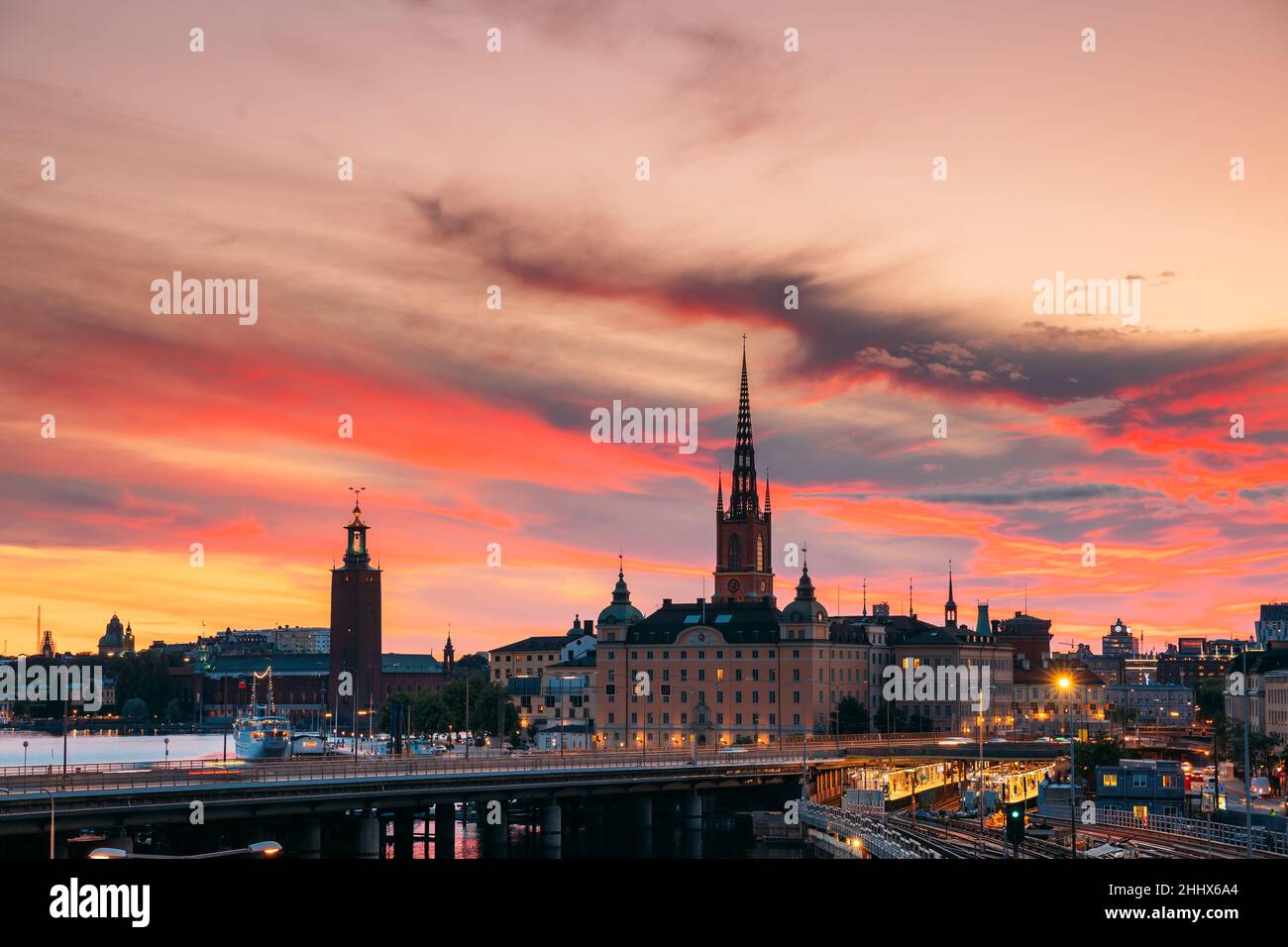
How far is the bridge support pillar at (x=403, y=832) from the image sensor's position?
100062 mm

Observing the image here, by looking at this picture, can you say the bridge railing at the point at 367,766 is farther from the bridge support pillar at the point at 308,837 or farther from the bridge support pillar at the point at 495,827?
the bridge support pillar at the point at 495,827

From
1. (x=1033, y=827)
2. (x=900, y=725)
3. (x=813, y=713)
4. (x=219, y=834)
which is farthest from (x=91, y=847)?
(x=900, y=725)

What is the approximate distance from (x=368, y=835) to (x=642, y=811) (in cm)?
3378

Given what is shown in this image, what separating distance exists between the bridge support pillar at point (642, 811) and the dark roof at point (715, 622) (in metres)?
61.8

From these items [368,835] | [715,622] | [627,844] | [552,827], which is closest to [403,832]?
[552,827]

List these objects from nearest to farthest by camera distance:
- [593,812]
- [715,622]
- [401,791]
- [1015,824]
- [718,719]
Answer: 1. [1015,824]
2. [401,791]
3. [593,812]
4. [718,719]
5. [715,622]

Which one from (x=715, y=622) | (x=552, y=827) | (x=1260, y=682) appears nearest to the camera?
(x=552, y=827)

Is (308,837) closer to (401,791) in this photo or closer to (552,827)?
(401,791)

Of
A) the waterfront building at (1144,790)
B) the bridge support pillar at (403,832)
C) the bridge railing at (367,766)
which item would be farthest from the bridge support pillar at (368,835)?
the waterfront building at (1144,790)

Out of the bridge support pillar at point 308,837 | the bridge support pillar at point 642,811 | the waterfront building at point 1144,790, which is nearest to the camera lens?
the bridge support pillar at point 308,837

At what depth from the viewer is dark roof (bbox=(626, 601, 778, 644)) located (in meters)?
180

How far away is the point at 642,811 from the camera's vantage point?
117938 millimetres
